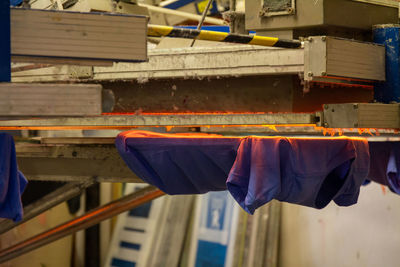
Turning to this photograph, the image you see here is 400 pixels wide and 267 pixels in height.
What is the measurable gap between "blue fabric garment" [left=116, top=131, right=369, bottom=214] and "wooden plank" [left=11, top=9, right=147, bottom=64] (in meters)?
1.05

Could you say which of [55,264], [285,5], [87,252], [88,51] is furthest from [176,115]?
[87,252]

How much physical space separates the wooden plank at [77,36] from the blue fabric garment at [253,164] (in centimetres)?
105

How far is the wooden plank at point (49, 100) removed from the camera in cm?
142

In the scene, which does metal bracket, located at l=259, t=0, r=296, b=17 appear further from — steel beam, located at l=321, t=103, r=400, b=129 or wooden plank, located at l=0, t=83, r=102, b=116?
wooden plank, located at l=0, t=83, r=102, b=116

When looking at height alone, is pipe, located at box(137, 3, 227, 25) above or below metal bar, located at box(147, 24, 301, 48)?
above

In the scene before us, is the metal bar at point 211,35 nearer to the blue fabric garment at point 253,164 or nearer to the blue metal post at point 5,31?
the blue metal post at point 5,31

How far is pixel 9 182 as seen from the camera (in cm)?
207

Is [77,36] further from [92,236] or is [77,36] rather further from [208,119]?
[92,236]

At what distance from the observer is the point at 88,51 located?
4.74 feet

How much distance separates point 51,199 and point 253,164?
58.4 inches

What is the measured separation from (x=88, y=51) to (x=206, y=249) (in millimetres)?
5095

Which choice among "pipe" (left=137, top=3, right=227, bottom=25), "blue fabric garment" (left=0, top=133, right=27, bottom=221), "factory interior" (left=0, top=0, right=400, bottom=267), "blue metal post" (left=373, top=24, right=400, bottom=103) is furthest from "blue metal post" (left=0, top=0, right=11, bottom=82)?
"pipe" (left=137, top=3, right=227, bottom=25)

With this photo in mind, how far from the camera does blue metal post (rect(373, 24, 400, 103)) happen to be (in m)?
2.18

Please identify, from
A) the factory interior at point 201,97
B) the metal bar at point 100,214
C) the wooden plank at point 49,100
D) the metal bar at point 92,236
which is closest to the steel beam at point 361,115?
the factory interior at point 201,97
